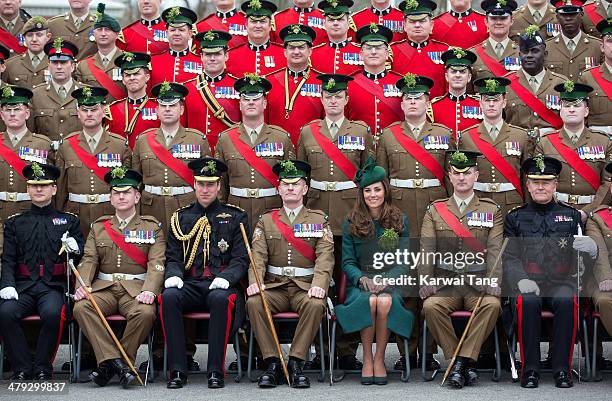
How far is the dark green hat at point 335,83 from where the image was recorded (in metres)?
12.0

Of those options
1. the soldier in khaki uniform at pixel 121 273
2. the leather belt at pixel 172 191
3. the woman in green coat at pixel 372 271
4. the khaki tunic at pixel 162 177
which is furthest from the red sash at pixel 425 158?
the soldier in khaki uniform at pixel 121 273

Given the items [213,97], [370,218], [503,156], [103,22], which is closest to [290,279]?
[370,218]

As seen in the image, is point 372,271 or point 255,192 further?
point 255,192

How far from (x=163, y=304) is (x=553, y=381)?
2.84 meters

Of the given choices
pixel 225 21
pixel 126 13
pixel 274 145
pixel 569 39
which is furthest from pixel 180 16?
pixel 126 13

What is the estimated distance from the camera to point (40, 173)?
37.5 feet

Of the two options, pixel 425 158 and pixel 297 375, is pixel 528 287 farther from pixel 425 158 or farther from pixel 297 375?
pixel 297 375

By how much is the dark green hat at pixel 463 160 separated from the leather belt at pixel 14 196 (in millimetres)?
3459

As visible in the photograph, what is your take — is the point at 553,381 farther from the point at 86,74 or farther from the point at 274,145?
the point at 86,74

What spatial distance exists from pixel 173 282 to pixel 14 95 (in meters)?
2.44

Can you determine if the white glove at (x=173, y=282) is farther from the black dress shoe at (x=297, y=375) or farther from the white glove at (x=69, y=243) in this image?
the black dress shoe at (x=297, y=375)

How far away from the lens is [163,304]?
10.8 metres

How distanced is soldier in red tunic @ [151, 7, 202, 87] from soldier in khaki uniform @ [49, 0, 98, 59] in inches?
37.2

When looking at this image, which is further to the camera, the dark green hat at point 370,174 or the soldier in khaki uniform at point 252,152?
the soldier in khaki uniform at point 252,152
